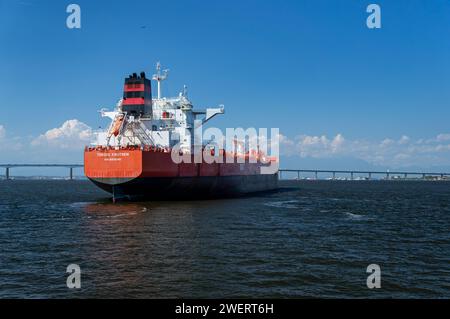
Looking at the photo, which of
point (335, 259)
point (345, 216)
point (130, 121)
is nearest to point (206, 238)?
point (335, 259)

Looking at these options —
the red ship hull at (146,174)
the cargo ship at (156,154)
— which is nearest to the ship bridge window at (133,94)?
the cargo ship at (156,154)

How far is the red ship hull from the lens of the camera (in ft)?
104

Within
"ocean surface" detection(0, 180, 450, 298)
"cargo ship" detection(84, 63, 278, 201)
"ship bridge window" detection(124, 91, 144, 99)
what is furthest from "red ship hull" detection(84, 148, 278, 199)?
"ship bridge window" detection(124, 91, 144, 99)

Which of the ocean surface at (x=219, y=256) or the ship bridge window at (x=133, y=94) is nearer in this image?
the ocean surface at (x=219, y=256)

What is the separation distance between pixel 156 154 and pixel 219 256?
59.1ft

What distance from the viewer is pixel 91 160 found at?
32.8m

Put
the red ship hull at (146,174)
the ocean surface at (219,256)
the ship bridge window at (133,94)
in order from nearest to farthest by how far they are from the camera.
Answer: the ocean surface at (219,256), the red ship hull at (146,174), the ship bridge window at (133,94)

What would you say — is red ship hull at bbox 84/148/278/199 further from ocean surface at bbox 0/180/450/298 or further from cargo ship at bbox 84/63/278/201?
ocean surface at bbox 0/180/450/298

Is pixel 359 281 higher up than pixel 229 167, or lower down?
lower down

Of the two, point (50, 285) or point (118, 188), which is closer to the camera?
point (50, 285)

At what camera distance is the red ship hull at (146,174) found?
3155cm

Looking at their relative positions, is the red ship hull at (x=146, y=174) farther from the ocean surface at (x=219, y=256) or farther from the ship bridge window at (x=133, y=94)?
the ship bridge window at (x=133, y=94)
